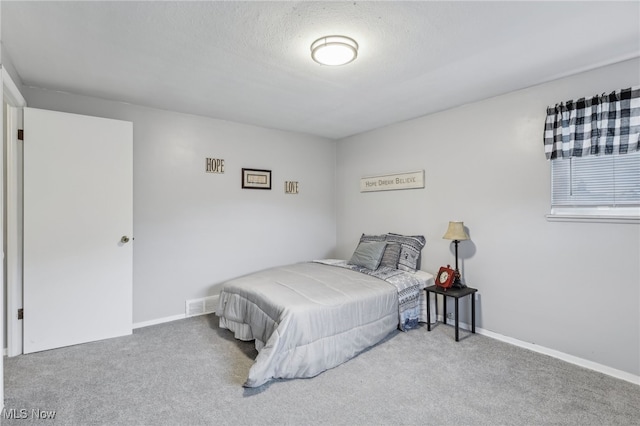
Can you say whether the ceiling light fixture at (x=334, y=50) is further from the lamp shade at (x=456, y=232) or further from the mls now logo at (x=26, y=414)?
the mls now logo at (x=26, y=414)

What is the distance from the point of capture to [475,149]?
3211mm

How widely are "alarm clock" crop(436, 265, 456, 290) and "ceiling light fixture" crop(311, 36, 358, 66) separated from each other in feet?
7.06

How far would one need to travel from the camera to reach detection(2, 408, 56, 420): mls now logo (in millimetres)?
1866

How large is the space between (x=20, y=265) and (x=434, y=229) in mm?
3932

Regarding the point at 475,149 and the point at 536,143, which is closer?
the point at 536,143

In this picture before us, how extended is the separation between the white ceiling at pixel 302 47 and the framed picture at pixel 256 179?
3.44ft

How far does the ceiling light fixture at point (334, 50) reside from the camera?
2020mm

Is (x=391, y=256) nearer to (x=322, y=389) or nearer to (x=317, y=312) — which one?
(x=317, y=312)

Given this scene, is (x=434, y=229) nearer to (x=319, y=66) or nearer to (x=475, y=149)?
(x=475, y=149)

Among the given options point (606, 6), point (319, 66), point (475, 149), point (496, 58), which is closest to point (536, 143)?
point (475, 149)

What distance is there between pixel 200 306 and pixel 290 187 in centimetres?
191

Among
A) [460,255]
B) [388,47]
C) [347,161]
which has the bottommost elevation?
[460,255]

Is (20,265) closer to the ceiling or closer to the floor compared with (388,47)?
closer to the floor

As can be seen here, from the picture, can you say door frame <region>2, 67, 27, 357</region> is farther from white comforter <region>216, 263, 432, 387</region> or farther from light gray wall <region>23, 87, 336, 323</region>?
white comforter <region>216, 263, 432, 387</region>
